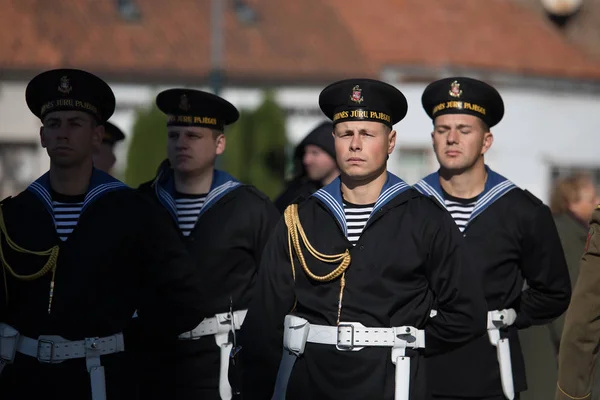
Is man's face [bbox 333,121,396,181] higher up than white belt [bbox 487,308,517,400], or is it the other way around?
man's face [bbox 333,121,396,181]

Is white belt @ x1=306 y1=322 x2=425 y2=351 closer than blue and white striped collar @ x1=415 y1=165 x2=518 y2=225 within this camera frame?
Yes

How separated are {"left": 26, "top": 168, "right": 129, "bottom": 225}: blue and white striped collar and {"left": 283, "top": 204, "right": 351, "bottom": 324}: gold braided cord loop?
0.86 meters

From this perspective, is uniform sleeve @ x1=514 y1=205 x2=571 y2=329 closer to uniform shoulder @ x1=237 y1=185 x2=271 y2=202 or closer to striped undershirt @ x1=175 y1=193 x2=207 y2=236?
uniform shoulder @ x1=237 y1=185 x2=271 y2=202

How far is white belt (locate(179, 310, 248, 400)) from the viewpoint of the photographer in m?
7.54

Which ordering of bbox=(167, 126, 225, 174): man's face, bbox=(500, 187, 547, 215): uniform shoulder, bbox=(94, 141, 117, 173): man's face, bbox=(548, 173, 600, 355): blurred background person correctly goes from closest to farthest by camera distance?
bbox=(500, 187, 547, 215): uniform shoulder < bbox=(167, 126, 225, 174): man's face < bbox=(548, 173, 600, 355): blurred background person < bbox=(94, 141, 117, 173): man's face

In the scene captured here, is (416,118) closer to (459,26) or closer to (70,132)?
(459,26)

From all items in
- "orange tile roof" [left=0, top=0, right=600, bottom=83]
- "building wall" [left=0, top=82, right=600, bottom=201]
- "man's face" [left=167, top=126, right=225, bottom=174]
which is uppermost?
"orange tile roof" [left=0, top=0, right=600, bottom=83]

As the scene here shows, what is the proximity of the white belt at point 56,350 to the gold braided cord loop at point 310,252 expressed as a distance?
104 centimetres

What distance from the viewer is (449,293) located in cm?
608

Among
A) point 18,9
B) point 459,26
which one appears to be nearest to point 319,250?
point 18,9

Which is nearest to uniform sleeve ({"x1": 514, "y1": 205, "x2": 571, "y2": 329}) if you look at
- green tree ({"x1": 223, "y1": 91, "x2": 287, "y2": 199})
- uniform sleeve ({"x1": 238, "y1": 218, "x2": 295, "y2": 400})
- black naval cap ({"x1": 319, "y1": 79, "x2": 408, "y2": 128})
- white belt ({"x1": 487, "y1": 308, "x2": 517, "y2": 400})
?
white belt ({"x1": 487, "y1": 308, "x2": 517, "y2": 400})

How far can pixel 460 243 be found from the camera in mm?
6164

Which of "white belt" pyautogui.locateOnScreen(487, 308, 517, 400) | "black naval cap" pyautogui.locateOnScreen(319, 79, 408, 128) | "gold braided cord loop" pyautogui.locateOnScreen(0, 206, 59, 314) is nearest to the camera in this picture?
"gold braided cord loop" pyautogui.locateOnScreen(0, 206, 59, 314)

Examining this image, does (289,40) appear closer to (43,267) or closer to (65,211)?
(65,211)
